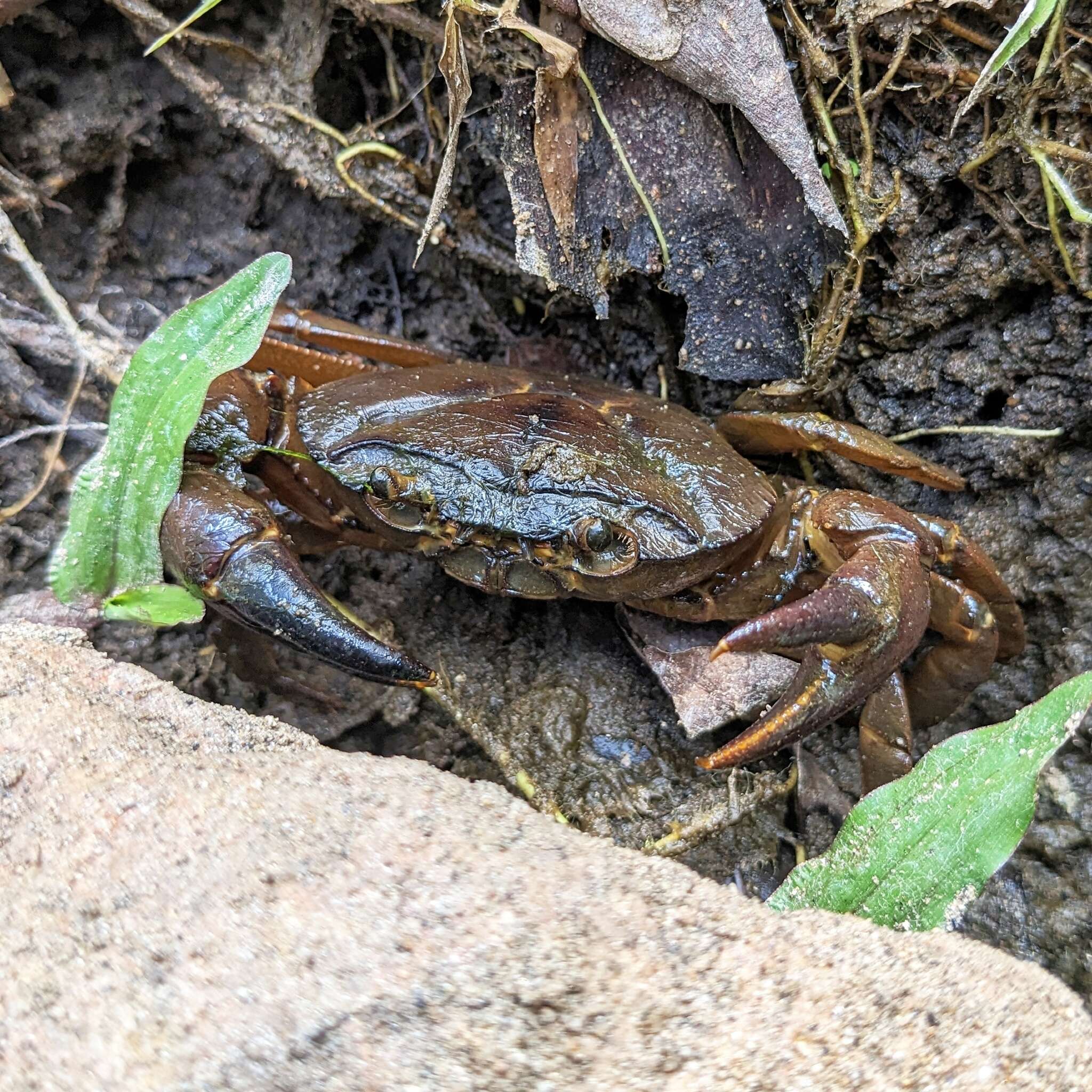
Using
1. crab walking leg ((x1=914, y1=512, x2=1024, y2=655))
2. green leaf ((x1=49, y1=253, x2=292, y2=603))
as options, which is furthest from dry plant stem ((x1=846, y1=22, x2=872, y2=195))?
green leaf ((x1=49, y1=253, x2=292, y2=603))

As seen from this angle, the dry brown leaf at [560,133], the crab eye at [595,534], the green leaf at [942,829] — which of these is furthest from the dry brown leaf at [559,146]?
the green leaf at [942,829]

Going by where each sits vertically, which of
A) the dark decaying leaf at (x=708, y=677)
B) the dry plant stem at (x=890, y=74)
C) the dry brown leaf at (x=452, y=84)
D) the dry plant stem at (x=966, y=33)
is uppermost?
the dry plant stem at (x=966, y=33)

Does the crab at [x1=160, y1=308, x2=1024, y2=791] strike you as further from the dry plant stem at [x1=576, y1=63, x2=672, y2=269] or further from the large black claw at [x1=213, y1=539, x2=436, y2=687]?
the dry plant stem at [x1=576, y1=63, x2=672, y2=269]

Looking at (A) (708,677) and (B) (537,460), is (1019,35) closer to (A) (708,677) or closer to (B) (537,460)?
(B) (537,460)

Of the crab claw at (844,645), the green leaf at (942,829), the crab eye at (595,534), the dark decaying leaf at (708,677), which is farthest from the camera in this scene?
the dark decaying leaf at (708,677)

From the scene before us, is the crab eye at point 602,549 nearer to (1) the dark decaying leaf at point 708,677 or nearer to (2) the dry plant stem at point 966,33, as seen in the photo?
(1) the dark decaying leaf at point 708,677

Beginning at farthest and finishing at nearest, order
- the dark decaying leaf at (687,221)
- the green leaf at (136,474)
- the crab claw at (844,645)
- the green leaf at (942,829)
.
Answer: the dark decaying leaf at (687,221) < the green leaf at (136,474) < the crab claw at (844,645) < the green leaf at (942,829)

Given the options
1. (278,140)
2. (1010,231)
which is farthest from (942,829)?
(278,140)

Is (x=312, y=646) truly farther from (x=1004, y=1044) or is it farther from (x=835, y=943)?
(x=1004, y=1044)
